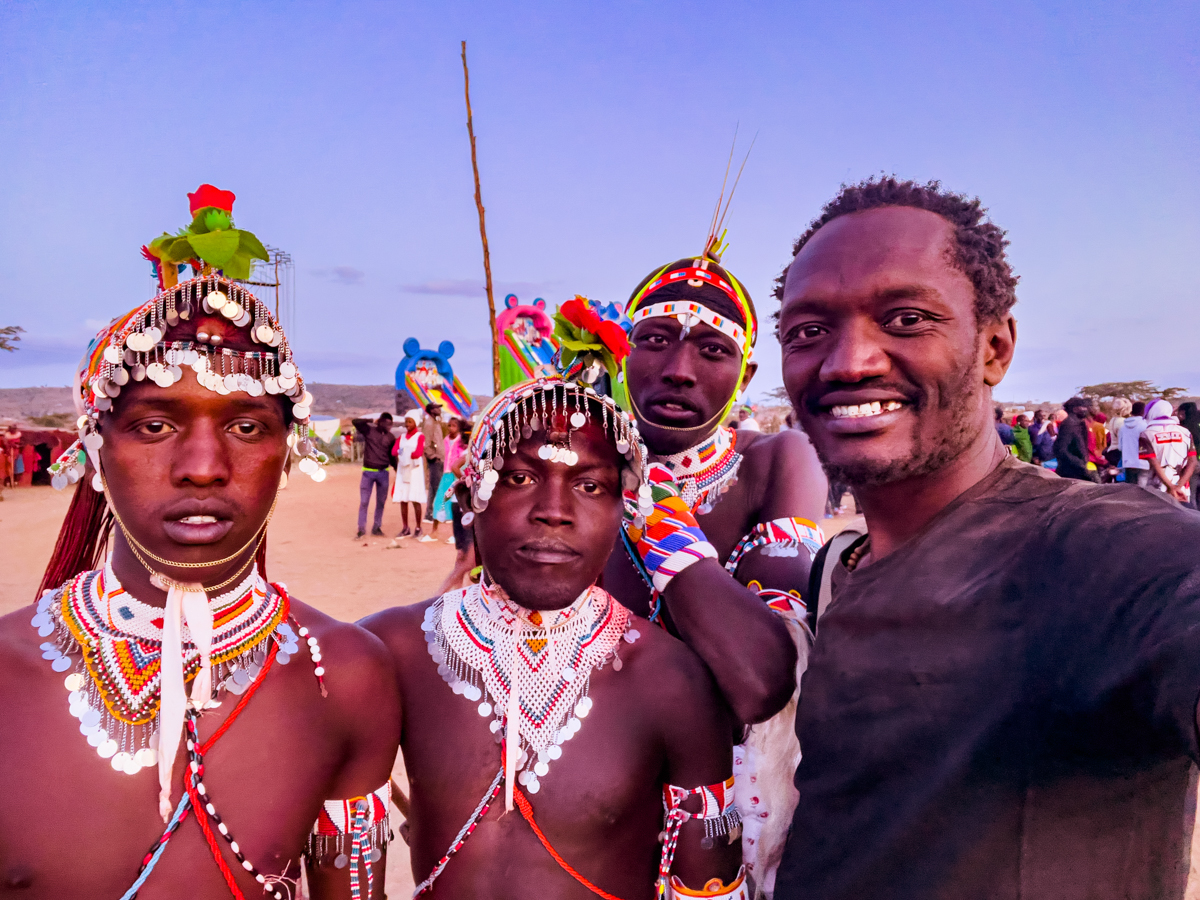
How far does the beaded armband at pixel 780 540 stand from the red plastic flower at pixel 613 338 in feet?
3.28

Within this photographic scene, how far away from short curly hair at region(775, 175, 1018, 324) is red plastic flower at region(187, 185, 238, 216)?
1.59m

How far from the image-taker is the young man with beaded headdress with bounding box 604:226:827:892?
2.19 m

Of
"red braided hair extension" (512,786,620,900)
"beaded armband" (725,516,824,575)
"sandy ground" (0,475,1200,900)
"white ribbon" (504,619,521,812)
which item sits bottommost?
"sandy ground" (0,475,1200,900)

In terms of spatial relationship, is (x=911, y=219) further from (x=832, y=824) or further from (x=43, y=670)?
(x=43, y=670)

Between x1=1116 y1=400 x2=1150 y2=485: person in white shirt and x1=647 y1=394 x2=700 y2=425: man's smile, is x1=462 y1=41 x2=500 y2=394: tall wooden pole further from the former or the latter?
x1=1116 y1=400 x2=1150 y2=485: person in white shirt

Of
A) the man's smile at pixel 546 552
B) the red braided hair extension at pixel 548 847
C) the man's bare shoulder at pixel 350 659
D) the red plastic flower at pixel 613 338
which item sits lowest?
the red braided hair extension at pixel 548 847

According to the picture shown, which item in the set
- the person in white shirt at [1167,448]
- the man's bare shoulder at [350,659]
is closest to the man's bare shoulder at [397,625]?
the man's bare shoulder at [350,659]

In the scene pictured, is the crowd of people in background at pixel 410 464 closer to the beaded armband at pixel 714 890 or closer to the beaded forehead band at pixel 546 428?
the beaded forehead band at pixel 546 428

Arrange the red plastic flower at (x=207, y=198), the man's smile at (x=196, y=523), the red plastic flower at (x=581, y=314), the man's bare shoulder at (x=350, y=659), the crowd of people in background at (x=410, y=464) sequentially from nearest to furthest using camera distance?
the man's smile at (x=196, y=523) → the red plastic flower at (x=207, y=198) → the man's bare shoulder at (x=350, y=659) → the red plastic flower at (x=581, y=314) → the crowd of people in background at (x=410, y=464)

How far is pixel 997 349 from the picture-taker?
1671mm

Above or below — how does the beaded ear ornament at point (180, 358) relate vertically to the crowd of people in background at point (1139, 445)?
above

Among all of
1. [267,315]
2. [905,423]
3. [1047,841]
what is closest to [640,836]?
[1047,841]

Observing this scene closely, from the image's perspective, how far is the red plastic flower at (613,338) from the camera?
91.3 inches

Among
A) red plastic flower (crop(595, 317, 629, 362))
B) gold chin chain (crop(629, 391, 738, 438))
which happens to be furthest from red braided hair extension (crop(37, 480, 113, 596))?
gold chin chain (crop(629, 391, 738, 438))
